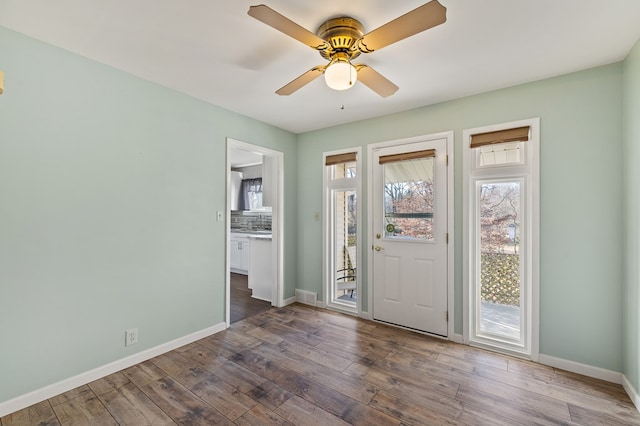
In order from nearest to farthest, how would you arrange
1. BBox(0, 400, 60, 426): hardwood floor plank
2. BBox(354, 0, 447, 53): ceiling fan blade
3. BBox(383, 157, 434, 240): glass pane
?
BBox(354, 0, 447, 53): ceiling fan blade → BBox(0, 400, 60, 426): hardwood floor plank → BBox(383, 157, 434, 240): glass pane

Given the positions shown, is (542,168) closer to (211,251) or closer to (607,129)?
(607,129)

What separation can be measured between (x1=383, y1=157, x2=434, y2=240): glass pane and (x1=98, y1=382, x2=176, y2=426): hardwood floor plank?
2.72m

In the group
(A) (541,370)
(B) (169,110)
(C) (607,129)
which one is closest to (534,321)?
(A) (541,370)

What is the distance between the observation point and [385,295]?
354 centimetres

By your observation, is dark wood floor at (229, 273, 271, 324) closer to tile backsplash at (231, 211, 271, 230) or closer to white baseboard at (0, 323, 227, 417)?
white baseboard at (0, 323, 227, 417)

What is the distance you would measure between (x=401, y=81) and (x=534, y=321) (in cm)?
248

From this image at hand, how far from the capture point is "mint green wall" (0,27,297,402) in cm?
198

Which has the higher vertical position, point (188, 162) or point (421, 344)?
point (188, 162)

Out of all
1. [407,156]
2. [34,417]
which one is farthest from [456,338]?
[34,417]

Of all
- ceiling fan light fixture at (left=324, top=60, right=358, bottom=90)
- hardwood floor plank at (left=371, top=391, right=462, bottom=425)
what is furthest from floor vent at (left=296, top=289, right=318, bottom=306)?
ceiling fan light fixture at (left=324, top=60, right=358, bottom=90)

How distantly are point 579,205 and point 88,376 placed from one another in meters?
4.22

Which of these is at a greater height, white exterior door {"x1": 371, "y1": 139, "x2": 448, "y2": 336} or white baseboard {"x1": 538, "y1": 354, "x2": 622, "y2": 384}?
white exterior door {"x1": 371, "y1": 139, "x2": 448, "y2": 336}

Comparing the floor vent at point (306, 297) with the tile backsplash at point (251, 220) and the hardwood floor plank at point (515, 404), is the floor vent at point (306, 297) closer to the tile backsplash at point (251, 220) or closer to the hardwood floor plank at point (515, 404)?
the hardwood floor plank at point (515, 404)

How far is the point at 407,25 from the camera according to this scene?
154 cm
